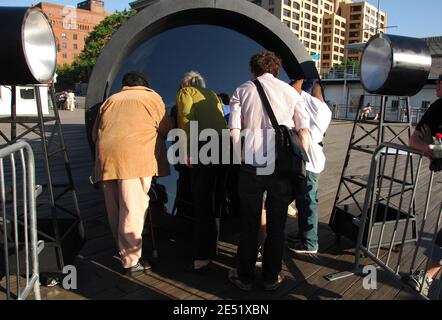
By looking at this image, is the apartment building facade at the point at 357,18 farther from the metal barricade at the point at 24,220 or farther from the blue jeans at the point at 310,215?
the metal barricade at the point at 24,220

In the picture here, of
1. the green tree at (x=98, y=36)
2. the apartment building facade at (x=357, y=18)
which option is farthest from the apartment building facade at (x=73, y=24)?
the apartment building facade at (x=357, y=18)

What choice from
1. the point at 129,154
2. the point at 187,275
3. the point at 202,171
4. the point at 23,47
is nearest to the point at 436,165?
the point at 202,171

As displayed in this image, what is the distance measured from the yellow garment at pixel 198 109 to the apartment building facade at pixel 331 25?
98.7 meters

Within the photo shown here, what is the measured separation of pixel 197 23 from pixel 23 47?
2408mm

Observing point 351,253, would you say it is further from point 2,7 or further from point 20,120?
point 2,7

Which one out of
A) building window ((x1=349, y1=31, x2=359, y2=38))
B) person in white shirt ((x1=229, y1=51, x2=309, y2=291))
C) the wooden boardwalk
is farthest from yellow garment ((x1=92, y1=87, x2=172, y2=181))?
building window ((x1=349, y1=31, x2=359, y2=38))

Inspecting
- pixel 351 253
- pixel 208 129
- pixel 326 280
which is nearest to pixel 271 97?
pixel 208 129

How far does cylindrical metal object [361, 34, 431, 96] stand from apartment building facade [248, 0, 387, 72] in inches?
3855

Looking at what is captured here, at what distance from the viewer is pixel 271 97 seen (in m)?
2.73

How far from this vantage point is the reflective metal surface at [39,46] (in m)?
2.77

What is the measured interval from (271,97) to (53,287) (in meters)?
2.39

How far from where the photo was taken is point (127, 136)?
301 centimetres

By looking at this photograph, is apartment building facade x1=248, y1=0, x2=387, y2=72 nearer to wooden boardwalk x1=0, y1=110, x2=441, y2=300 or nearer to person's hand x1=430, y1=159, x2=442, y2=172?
wooden boardwalk x1=0, y1=110, x2=441, y2=300

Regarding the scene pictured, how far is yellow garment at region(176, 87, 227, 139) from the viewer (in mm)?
3125
